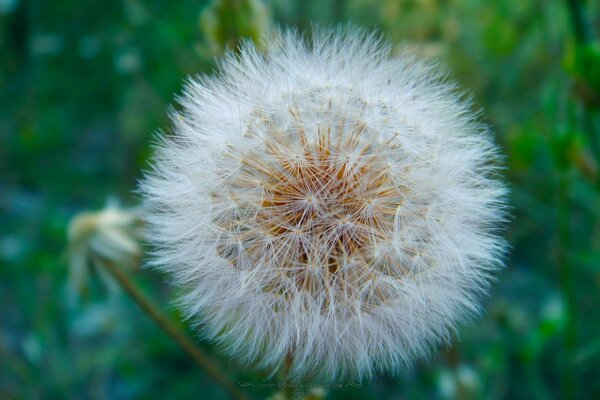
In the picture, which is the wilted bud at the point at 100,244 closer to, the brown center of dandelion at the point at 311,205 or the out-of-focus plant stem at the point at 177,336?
the out-of-focus plant stem at the point at 177,336

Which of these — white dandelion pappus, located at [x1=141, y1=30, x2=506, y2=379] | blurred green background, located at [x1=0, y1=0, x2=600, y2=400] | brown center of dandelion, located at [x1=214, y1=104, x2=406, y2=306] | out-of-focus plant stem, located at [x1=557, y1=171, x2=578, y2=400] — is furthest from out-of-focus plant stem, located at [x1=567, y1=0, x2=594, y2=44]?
brown center of dandelion, located at [x1=214, y1=104, x2=406, y2=306]

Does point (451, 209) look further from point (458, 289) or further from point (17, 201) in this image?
point (17, 201)

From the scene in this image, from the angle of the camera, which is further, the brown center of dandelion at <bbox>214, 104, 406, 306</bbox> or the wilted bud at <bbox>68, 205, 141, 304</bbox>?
the wilted bud at <bbox>68, 205, 141, 304</bbox>

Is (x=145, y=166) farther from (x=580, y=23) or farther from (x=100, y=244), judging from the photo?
(x=580, y=23)

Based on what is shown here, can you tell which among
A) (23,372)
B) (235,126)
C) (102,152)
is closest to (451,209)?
(235,126)

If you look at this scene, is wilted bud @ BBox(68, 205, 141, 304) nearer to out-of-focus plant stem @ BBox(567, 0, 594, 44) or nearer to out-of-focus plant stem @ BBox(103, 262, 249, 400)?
out-of-focus plant stem @ BBox(103, 262, 249, 400)

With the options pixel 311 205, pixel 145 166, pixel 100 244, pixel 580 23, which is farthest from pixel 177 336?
pixel 580 23
